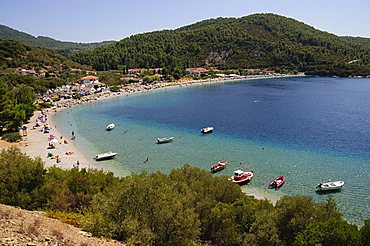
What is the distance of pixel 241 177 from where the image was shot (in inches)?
1329

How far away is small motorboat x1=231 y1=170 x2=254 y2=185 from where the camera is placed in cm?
3337

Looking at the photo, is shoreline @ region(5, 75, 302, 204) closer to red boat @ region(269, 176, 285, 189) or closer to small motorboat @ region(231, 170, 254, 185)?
small motorboat @ region(231, 170, 254, 185)

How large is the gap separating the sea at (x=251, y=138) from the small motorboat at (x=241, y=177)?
0.75 m

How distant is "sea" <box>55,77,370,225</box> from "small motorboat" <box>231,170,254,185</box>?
75 centimetres

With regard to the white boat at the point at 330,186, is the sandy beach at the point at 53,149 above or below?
above

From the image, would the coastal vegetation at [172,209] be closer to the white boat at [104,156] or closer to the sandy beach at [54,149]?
the sandy beach at [54,149]

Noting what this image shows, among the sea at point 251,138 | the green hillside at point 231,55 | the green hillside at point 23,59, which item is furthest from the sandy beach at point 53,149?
the green hillside at point 231,55

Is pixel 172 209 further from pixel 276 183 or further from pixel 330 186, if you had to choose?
pixel 330 186

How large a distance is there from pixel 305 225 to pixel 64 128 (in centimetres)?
5036

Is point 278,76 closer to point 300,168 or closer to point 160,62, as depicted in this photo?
point 160,62

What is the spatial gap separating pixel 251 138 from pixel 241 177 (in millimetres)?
19050

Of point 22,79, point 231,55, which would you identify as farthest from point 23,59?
point 231,55

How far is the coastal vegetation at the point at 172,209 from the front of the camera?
14945 millimetres

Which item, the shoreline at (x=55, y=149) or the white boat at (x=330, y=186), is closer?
the white boat at (x=330, y=186)
